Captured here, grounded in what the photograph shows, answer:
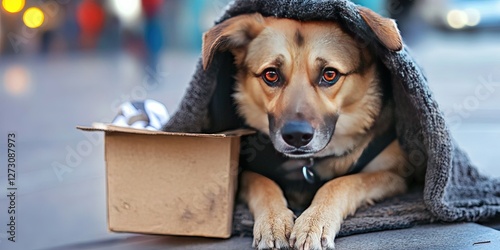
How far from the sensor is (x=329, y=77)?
8.15 feet

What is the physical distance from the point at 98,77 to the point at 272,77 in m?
8.44

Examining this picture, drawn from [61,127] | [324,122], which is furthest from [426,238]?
[61,127]

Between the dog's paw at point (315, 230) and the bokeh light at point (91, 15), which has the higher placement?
the bokeh light at point (91, 15)

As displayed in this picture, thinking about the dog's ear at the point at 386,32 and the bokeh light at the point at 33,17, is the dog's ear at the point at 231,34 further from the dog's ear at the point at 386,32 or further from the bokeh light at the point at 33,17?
the bokeh light at the point at 33,17

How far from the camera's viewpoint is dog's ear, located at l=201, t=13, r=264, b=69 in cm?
246

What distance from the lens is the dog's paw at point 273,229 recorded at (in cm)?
211

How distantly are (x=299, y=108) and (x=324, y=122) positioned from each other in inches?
4.6

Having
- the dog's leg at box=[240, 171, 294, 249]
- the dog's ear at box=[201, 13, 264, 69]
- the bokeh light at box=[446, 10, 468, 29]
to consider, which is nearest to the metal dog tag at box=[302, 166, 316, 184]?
the dog's leg at box=[240, 171, 294, 249]

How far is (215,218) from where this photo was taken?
2.41 m

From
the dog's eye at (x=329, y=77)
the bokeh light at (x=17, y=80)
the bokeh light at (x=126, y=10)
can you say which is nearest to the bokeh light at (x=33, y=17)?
the bokeh light at (x=17, y=80)

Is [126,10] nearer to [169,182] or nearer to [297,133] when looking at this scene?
[169,182]

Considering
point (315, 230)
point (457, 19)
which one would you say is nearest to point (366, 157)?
point (315, 230)

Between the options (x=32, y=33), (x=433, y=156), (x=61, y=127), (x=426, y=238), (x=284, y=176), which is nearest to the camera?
(x=426, y=238)

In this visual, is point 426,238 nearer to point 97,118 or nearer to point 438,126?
point 438,126
